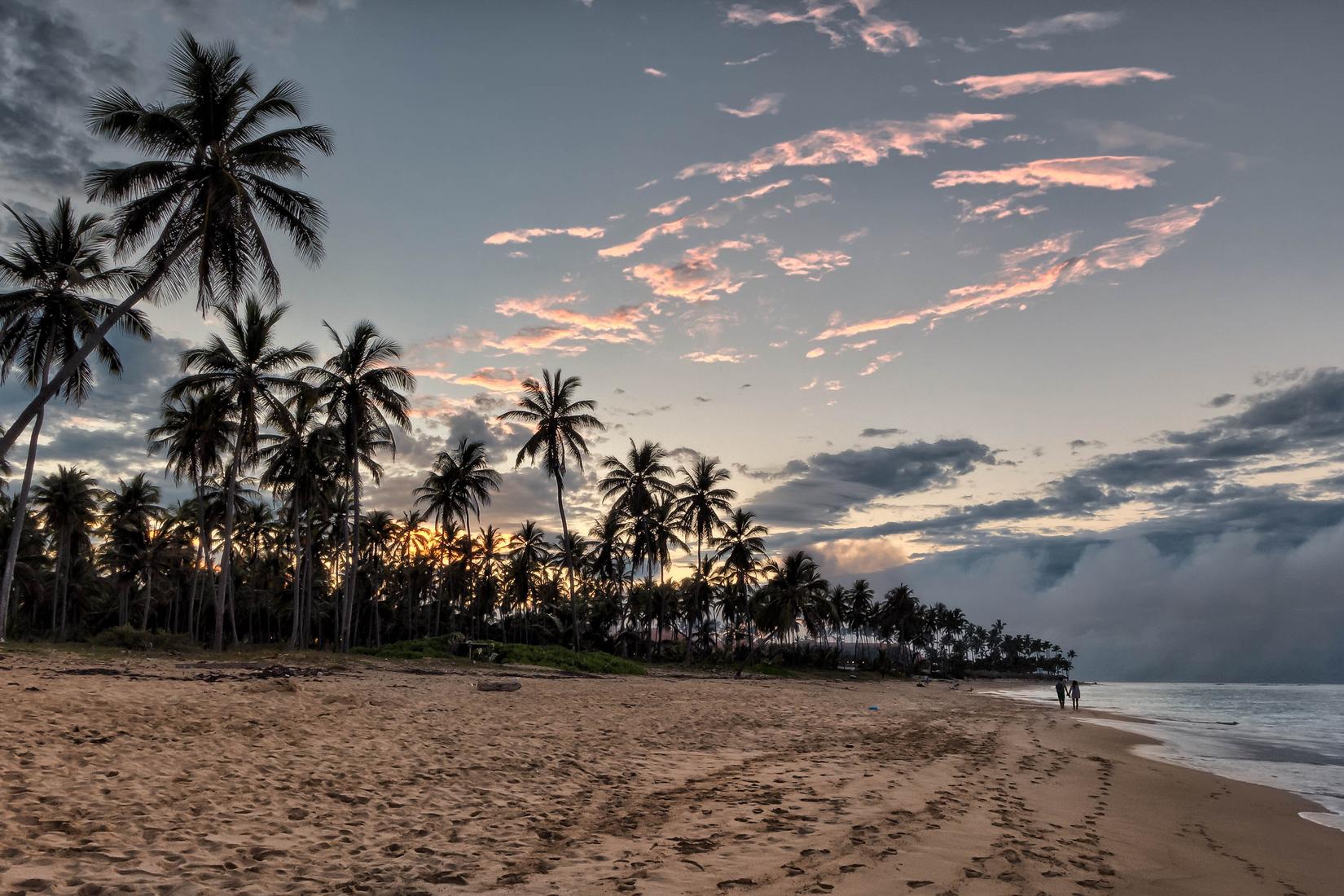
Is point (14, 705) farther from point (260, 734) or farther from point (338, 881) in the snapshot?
point (338, 881)

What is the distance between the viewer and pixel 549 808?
26.1 feet

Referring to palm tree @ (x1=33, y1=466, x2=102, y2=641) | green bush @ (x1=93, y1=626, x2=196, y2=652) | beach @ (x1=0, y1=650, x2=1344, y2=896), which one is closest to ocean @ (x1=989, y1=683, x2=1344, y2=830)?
beach @ (x1=0, y1=650, x2=1344, y2=896)

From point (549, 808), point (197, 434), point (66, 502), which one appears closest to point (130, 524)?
point (66, 502)

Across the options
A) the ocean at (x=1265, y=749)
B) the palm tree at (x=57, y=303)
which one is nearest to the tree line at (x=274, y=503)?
the palm tree at (x=57, y=303)

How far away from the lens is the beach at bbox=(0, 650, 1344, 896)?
5.70 metres

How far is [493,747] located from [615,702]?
9287mm

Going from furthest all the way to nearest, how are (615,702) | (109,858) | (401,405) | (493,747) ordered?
(401,405), (615,702), (493,747), (109,858)

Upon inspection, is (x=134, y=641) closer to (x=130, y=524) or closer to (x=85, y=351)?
(x=85, y=351)

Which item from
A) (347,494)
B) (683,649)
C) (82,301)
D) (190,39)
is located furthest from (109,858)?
(683,649)

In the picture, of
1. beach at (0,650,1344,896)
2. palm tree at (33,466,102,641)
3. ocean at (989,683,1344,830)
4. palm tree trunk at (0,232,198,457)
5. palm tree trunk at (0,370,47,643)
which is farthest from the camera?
palm tree at (33,466,102,641)

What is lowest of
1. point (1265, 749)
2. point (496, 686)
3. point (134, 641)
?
point (1265, 749)

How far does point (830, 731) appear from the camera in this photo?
667 inches

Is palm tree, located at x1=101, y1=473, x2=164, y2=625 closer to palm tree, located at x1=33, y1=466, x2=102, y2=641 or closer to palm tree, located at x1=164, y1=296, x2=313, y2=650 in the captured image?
palm tree, located at x1=33, y1=466, x2=102, y2=641

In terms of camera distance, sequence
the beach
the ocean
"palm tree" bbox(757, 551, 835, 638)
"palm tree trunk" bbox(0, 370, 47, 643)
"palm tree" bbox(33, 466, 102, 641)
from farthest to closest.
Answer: "palm tree" bbox(757, 551, 835, 638)
"palm tree" bbox(33, 466, 102, 641)
"palm tree trunk" bbox(0, 370, 47, 643)
the ocean
the beach
